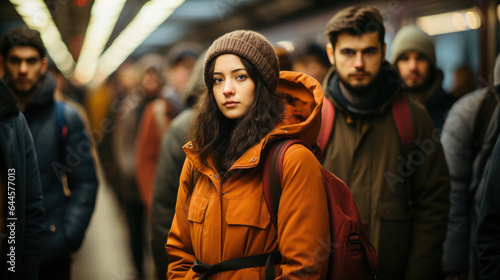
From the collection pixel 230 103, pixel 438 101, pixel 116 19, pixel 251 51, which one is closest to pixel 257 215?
pixel 230 103

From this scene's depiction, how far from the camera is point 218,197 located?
178cm

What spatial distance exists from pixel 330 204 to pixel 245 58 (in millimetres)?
651

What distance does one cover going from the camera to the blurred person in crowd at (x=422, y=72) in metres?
Answer: 3.75

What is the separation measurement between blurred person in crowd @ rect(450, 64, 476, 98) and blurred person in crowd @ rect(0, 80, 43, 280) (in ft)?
13.1

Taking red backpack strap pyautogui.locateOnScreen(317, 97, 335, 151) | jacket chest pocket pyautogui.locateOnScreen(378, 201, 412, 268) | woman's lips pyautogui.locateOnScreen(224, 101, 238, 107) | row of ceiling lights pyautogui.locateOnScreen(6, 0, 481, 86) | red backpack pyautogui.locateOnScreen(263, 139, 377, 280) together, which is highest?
row of ceiling lights pyautogui.locateOnScreen(6, 0, 481, 86)

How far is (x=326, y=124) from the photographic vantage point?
2.59 m

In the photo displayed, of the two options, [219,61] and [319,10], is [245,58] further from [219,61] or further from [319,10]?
[319,10]

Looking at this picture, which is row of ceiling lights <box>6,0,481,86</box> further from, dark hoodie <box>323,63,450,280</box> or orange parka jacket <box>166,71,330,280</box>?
orange parka jacket <box>166,71,330,280</box>

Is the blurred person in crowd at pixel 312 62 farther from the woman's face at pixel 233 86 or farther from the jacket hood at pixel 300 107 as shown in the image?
the woman's face at pixel 233 86

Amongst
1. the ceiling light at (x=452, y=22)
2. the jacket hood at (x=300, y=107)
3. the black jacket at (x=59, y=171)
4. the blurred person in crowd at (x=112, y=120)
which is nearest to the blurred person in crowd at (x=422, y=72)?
the ceiling light at (x=452, y=22)

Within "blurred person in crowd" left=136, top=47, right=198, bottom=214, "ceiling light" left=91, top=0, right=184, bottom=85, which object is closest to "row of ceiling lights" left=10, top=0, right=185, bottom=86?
"ceiling light" left=91, top=0, right=184, bottom=85

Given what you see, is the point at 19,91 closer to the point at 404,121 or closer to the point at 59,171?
the point at 59,171

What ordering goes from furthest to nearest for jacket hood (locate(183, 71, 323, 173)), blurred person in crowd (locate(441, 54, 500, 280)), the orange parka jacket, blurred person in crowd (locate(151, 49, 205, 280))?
blurred person in crowd (locate(441, 54, 500, 280)), blurred person in crowd (locate(151, 49, 205, 280)), jacket hood (locate(183, 71, 323, 173)), the orange parka jacket

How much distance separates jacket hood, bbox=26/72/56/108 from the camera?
2.85 metres
